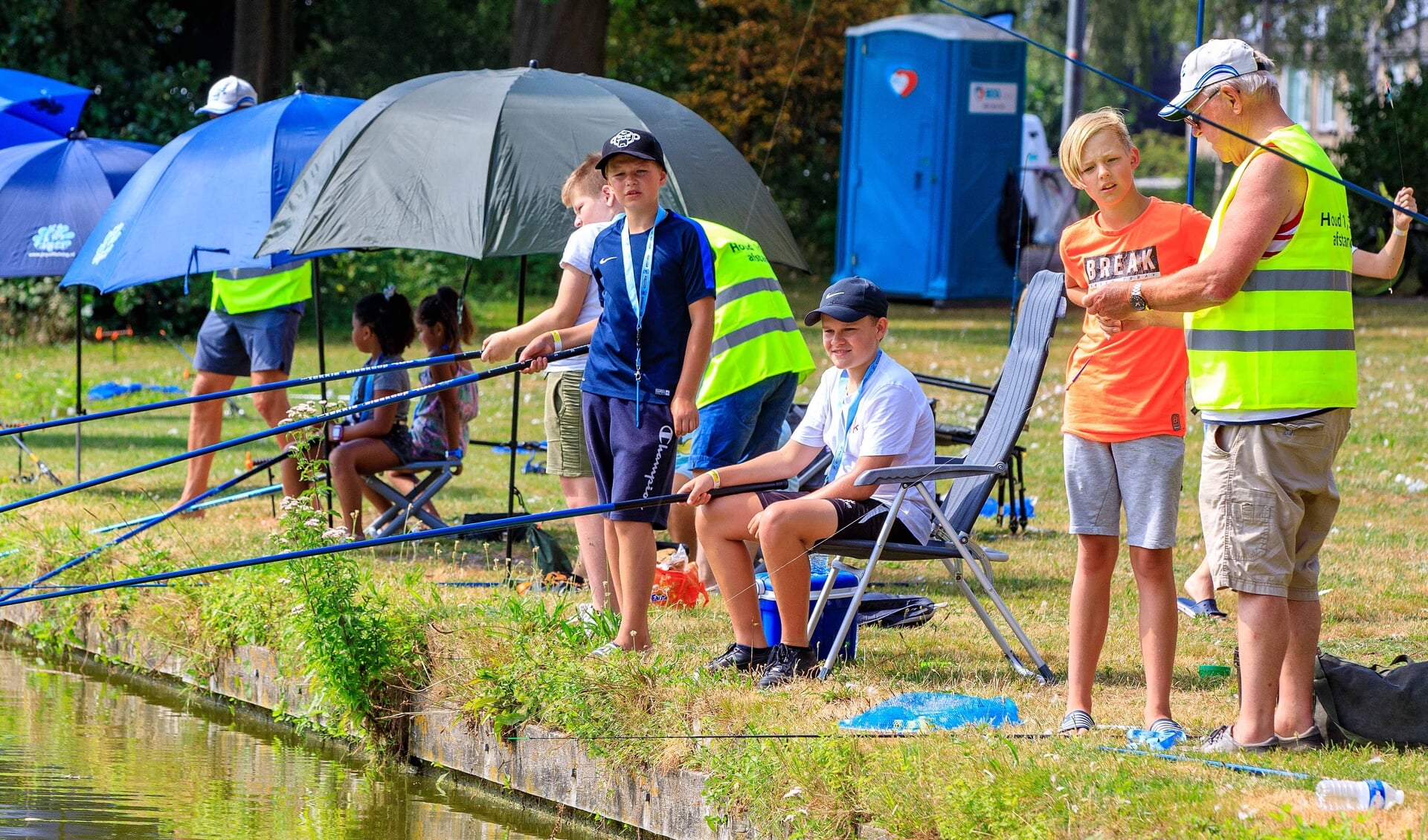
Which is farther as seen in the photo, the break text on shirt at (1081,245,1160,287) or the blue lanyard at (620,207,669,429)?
the blue lanyard at (620,207,669,429)

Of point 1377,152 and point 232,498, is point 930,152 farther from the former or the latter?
point 232,498

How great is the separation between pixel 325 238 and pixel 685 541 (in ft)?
6.27

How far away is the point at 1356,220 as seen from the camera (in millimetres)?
18078

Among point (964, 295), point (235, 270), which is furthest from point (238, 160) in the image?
point (964, 295)

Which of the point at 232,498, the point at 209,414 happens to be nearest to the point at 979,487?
the point at 232,498

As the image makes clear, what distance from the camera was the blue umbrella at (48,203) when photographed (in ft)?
29.2

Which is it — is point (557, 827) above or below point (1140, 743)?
below

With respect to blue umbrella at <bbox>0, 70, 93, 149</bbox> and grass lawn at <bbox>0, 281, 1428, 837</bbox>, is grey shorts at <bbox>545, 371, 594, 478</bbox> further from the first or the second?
blue umbrella at <bbox>0, 70, 93, 149</bbox>

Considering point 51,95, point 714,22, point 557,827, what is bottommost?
point 557,827

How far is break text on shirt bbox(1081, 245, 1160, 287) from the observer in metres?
4.41

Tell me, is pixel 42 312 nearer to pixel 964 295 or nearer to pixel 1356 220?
pixel 964 295

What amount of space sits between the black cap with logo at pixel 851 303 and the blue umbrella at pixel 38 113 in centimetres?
612

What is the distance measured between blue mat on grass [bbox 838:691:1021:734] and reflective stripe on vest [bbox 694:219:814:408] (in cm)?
167

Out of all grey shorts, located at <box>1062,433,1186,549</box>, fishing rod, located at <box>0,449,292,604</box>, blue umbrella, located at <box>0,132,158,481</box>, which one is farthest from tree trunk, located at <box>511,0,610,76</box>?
grey shorts, located at <box>1062,433,1186,549</box>
